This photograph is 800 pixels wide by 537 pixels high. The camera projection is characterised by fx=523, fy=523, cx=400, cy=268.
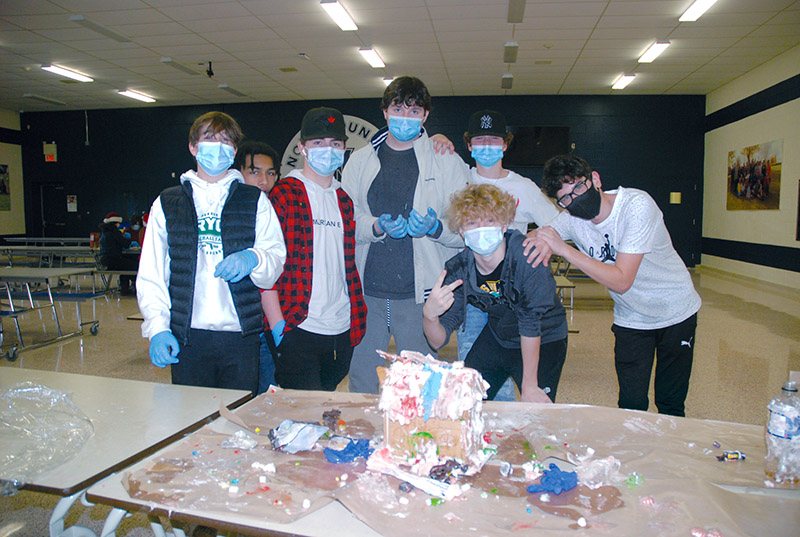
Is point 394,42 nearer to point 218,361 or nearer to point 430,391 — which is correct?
Answer: point 218,361

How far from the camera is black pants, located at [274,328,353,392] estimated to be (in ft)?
6.73

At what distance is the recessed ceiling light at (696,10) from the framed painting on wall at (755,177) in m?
3.02

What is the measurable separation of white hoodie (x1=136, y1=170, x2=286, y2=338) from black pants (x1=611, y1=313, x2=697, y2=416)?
1.43 meters

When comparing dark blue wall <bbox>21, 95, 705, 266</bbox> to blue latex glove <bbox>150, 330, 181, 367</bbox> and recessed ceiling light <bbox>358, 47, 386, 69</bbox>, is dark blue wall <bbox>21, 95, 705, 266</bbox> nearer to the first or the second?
recessed ceiling light <bbox>358, 47, 386, 69</bbox>

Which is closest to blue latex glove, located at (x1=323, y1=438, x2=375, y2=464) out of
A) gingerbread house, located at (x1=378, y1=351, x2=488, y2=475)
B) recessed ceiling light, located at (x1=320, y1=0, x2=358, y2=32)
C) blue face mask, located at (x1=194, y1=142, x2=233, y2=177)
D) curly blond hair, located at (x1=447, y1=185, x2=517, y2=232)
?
gingerbread house, located at (x1=378, y1=351, x2=488, y2=475)

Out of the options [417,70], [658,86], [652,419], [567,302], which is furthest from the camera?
[658,86]

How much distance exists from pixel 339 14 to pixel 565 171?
216 inches

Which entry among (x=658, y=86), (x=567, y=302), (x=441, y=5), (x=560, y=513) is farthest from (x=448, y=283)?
(x=658, y=86)

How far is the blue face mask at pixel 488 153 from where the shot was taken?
2.41m

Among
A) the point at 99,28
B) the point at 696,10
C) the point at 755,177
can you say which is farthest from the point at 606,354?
the point at 99,28

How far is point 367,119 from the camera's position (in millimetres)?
11625

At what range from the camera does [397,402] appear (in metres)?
1.26

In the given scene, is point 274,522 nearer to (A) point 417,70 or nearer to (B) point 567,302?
(B) point 567,302

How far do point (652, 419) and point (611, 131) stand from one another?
1087 cm
